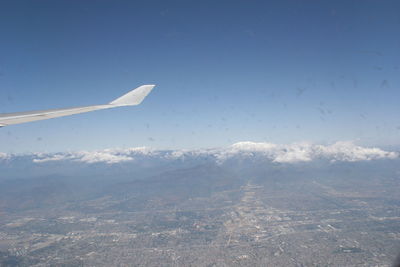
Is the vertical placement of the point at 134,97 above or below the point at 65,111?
above

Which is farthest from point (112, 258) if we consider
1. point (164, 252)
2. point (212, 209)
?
point (212, 209)

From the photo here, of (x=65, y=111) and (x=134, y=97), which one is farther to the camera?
(x=134, y=97)

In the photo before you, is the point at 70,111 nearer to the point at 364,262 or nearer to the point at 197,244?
the point at 364,262

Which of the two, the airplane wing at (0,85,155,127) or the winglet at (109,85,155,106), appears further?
the winglet at (109,85,155,106)

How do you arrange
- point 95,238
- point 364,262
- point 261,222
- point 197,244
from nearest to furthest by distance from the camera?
point 364,262 < point 197,244 < point 95,238 < point 261,222

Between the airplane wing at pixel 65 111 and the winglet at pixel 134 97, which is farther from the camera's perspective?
the winglet at pixel 134 97
